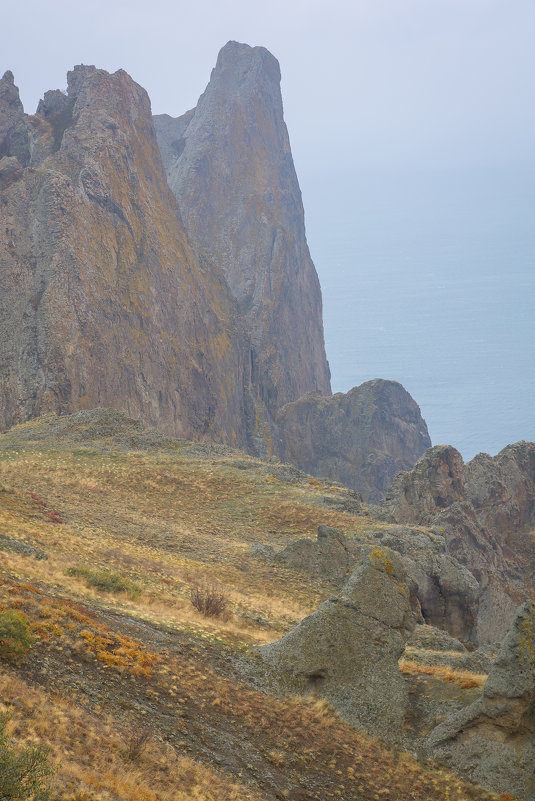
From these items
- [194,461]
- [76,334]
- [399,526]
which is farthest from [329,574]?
[76,334]

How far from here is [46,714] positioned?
15.3 meters

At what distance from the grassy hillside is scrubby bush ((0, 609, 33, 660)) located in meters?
0.18

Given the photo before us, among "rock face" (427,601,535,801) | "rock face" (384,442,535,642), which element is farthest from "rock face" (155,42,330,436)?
"rock face" (427,601,535,801)

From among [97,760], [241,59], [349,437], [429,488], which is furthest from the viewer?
[241,59]

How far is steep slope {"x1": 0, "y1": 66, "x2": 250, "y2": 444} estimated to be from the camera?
82188 mm

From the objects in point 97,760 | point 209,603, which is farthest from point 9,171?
point 97,760

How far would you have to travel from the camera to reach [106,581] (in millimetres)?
26109

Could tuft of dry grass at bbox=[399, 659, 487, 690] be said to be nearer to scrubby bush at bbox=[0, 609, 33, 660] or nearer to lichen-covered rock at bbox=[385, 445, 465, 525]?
scrubby bush at bbox=[0, 609, 33, 660]

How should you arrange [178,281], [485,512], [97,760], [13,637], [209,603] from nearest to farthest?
[97,760] < [13,637] < [209,603] < [485,512] < [178,281]

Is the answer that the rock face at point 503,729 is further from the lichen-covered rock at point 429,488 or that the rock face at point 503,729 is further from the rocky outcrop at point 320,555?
the lichen-covered rock at point 429,488

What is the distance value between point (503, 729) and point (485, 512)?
59504 mm

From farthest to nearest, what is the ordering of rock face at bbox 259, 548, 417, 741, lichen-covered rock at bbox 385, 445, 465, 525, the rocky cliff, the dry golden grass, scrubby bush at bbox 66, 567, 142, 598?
the rocky cliff
lichen-covered rock at bbox 385, 445, 465, 525
scrubby bush at bbox 66, 567, 142, 598
rock face at bbox 259, 548, 417, 741
the dry golden grass

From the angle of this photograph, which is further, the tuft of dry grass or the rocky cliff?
the rocky cliff

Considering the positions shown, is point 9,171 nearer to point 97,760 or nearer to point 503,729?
point 503,729
